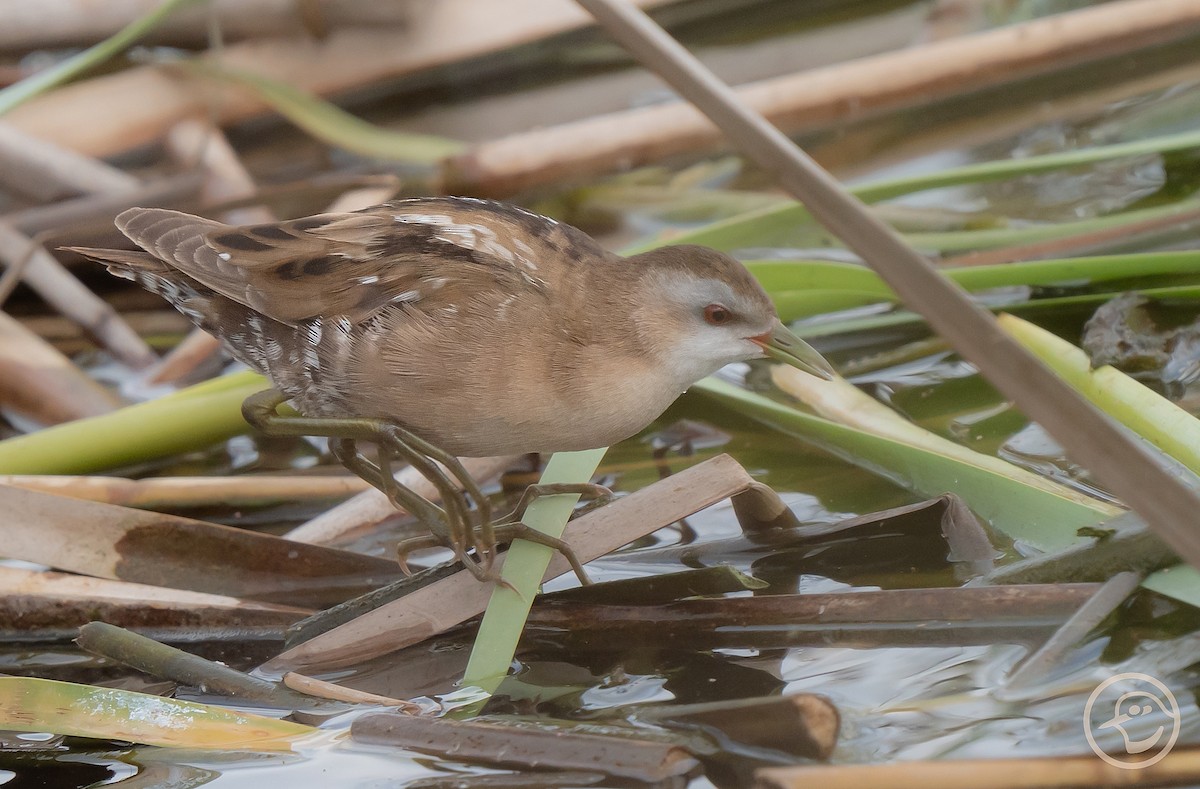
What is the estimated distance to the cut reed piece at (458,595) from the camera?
2.46m

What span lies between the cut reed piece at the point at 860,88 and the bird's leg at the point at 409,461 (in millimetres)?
1963

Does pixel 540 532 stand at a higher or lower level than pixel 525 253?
lower

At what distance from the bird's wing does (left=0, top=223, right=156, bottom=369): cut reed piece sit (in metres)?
1.52

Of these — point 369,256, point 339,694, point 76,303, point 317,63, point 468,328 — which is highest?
point 317,63

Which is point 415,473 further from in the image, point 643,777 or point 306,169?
point 306,169

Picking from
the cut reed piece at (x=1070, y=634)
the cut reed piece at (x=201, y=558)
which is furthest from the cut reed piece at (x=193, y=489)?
the cut reed piece at (x=1070, y=634)

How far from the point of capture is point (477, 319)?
2.51 metres

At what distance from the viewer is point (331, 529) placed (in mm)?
3018

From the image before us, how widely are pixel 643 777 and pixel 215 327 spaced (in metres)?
1.54

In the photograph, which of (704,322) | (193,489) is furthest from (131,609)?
(704,322)

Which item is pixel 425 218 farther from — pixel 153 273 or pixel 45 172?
pixel 45 172

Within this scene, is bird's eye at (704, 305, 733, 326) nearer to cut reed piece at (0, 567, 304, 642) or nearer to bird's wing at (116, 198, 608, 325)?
bird's wing at (116, 198, 608, 325)

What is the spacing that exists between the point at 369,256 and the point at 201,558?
833 millimetres

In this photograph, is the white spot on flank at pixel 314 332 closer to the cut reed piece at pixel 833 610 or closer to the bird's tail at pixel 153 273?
the bird's tail at pixel 153 273
